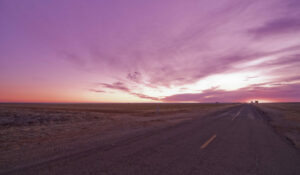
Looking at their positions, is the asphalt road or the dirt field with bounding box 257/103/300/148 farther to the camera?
the dirt field with bounding box 257/103/300/148

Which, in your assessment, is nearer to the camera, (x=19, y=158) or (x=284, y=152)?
(x=19, y=158)

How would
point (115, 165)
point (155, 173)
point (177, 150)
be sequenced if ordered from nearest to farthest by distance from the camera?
point (155, 173)
point (115, 165)
point (177, 150)

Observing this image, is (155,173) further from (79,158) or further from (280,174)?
(280,174)

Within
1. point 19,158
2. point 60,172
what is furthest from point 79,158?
point 19,158

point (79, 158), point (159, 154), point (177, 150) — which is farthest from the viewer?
point (177, 150)

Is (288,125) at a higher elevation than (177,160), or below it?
below

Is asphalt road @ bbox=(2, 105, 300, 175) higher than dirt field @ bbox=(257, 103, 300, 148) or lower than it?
higher

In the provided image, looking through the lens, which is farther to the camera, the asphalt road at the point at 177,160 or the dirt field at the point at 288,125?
the dirt field at the point at 288,125

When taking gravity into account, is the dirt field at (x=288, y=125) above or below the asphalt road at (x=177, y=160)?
below

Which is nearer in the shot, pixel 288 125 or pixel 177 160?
pixel 177 160

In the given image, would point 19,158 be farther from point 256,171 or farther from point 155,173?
point 256,171

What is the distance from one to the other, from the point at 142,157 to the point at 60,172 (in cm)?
234

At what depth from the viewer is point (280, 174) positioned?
3848 mm

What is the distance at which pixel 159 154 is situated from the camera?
510 centimetres
